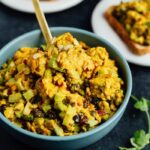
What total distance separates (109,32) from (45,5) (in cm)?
36

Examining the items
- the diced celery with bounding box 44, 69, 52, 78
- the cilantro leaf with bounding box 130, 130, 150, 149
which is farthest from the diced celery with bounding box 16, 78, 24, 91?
the cilantro leaf with bounding box 130, 130, 150, 149

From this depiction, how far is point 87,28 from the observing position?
2.28m

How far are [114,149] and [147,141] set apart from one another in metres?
Result: 0.14

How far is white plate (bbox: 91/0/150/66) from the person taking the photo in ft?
6.82

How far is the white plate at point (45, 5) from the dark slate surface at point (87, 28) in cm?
6

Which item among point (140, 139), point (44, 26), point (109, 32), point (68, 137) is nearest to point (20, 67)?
point (44, 26)

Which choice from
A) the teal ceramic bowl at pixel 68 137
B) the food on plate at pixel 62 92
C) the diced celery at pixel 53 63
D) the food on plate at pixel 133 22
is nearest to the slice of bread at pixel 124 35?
the food on plate at pixel 133 22

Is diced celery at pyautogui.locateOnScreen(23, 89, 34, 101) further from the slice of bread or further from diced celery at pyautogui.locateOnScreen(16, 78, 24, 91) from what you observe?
the slice of bread

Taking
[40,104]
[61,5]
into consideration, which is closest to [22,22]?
[61,5]

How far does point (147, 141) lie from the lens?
1.77 metres

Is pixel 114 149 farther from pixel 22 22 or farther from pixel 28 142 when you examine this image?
pixel 22 22

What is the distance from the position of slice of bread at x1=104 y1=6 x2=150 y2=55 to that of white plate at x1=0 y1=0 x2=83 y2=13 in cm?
18

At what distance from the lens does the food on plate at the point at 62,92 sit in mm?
1553

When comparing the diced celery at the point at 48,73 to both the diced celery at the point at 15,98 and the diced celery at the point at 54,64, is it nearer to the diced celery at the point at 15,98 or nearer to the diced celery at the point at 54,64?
the diced celery at the point at 54,64
